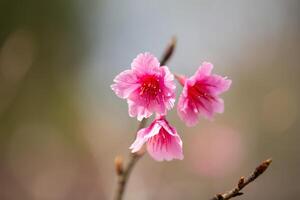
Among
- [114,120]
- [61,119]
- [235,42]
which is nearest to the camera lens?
[114,120]

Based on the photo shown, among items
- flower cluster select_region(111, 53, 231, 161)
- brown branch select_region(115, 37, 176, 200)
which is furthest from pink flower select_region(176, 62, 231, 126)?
brown branch select_region(115, 37, 176, 200)

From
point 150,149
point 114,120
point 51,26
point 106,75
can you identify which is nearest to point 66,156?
point 114,120

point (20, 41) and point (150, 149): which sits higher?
point (20, 41)

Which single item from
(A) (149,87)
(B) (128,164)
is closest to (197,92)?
(A) (149,87)

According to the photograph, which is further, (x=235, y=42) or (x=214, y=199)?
(x=235, y=42)

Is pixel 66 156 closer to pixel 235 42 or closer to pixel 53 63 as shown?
pixel 53 63

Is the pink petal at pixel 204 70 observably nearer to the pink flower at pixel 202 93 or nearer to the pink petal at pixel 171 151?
the pink flower at pixel 202 93

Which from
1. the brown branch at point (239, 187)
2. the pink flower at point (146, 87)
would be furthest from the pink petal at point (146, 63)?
the brown branch at point (239, 187)

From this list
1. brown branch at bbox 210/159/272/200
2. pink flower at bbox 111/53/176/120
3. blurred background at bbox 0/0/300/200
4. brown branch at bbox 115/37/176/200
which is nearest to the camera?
brown branch at bbox 210/159/272/200

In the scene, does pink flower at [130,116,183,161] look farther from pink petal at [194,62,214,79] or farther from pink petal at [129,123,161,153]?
pink petal at [194,62,214,79]
